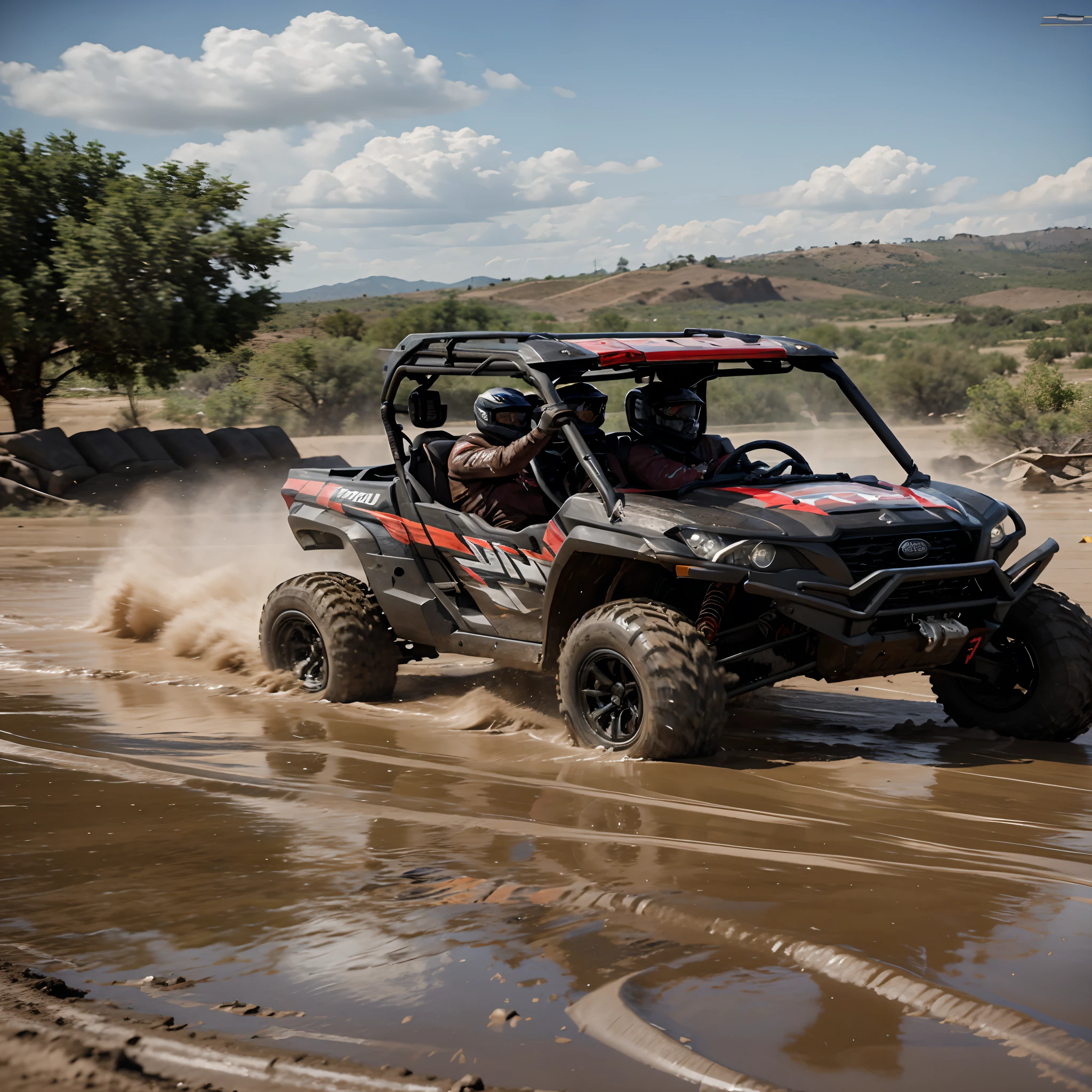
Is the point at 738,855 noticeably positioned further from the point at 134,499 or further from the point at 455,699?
the point at 134,499

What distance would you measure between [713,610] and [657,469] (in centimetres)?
79

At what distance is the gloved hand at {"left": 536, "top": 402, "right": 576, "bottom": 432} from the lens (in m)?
5.47

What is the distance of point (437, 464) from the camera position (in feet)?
22.0

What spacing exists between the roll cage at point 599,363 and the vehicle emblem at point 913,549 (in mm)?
594

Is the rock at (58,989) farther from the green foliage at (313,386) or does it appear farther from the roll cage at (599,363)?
the green foliage at (313,386)

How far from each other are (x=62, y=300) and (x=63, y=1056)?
21328 mm

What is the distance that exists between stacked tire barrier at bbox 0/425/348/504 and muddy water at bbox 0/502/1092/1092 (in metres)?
13.0

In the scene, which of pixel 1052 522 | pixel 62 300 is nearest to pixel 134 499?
pixel 62 300

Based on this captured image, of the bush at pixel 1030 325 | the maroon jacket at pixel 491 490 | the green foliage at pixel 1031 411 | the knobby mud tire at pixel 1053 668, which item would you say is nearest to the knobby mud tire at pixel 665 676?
the maroon jacket at pixel 491 490

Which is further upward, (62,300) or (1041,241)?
(1041,241)

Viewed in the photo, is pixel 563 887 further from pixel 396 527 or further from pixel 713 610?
pixel 396 527

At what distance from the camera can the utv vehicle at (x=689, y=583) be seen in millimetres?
5070

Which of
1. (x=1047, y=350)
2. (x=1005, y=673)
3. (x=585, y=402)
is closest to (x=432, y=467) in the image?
(x=585, y=402)

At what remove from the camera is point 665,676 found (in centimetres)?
500
